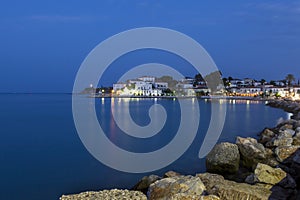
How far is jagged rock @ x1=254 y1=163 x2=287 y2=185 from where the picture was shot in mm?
6750

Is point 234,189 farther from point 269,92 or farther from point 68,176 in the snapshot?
point 269,92

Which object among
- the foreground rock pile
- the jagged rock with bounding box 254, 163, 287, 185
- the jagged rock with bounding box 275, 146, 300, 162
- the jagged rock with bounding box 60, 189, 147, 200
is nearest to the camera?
the jagged rock with bounding box 60, 189, 147, 200

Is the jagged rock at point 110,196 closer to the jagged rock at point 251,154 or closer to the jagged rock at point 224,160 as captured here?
the jagged rock at point 224,160

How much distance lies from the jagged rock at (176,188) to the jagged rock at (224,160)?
333cm

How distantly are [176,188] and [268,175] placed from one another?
2.36 metres

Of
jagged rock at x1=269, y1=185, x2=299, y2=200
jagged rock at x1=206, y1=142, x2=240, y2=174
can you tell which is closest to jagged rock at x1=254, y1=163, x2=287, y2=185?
jagged rock at x1=269, y1=185, x2=299, y2=200

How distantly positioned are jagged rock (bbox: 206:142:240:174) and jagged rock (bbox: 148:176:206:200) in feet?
10.9

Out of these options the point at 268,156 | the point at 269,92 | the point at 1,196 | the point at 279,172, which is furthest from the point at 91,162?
the point at 269,92

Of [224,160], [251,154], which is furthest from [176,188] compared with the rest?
[251,154]

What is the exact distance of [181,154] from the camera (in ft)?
46.2

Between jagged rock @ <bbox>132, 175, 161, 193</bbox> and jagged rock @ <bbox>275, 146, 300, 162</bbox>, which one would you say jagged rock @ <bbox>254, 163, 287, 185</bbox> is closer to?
jagged rock @ <bbox>275, 146, 300, 162</bbox>

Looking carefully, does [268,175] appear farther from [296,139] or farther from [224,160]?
[296,139]

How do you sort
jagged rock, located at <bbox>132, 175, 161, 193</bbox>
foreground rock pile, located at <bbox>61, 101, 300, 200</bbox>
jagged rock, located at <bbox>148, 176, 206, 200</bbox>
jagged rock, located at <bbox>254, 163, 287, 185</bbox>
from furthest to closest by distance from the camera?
jagged rock, located at <bbox>132, 175, 161, 193</bbox> < jagged rock, located at <bbox>254, 163, 287, 185</bbox> < jagged rock, located at <bbox>148, 176, 206, 200</bbox> < foreground rock pile, located at <bbox>61, 101, 300, 200</bbox>

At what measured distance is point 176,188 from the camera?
5.88 metres
